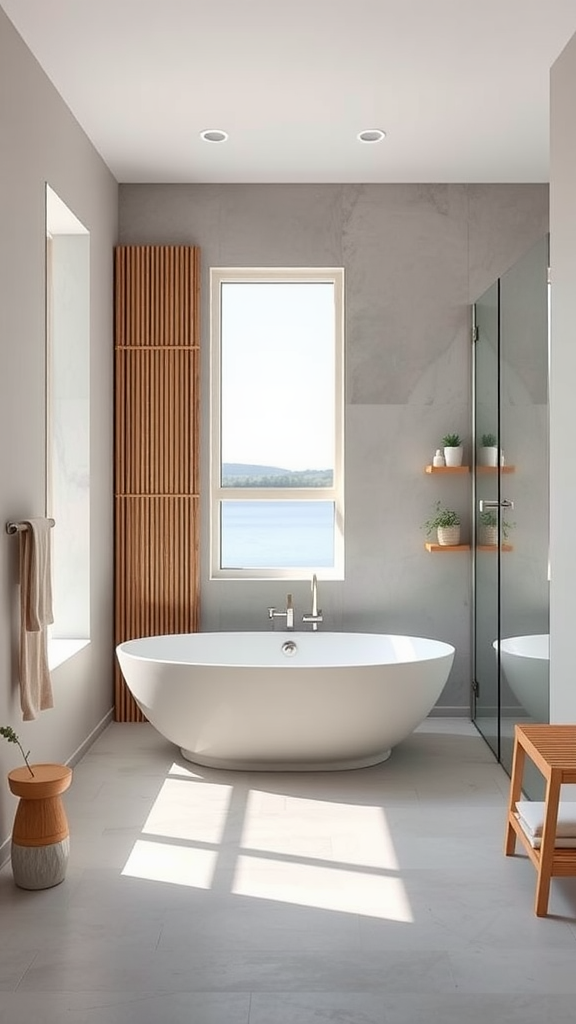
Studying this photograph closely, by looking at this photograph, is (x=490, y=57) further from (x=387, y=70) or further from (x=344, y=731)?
(x=344, y=731)

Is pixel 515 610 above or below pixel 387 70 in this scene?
below

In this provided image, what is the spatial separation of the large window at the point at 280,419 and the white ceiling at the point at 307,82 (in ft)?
2.29

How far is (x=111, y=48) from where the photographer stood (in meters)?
3.65

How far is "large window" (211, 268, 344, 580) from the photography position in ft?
17.7

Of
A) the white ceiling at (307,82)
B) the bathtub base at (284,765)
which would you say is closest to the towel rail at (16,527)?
the bathtub base at (284,765)

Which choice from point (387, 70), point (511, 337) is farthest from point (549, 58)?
point (511, 337)

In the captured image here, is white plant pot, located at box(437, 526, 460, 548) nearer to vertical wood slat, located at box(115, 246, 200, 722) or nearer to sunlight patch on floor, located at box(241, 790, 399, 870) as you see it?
vertical wood slat, located at box(115, 246, 200, 722)

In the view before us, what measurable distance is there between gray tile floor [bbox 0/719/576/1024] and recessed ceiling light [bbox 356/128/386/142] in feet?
9.68

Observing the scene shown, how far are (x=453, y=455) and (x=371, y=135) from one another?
5.47ft

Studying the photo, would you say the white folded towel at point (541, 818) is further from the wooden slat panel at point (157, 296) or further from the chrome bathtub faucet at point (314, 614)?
the wooden slat panel at point (157, 296)

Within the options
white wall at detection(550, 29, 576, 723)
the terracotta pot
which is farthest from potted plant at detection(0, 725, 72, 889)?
white wall at detection(550, 29, 576, 723)

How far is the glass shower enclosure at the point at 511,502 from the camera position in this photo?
12.3ft

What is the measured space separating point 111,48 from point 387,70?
108 centimetres

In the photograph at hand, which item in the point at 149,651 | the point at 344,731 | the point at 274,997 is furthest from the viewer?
the point at 149,651
